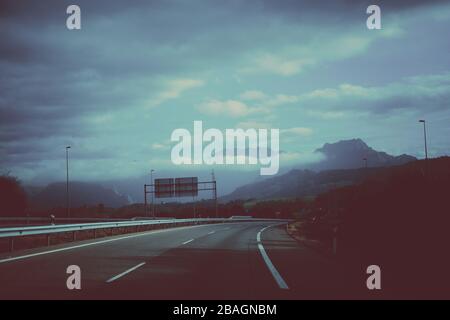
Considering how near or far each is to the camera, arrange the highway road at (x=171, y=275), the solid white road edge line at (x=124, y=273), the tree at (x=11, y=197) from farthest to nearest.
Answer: the tree at (x=11, y=197) → the solid white road edge line at (x=124, y=273) → the highway road at (x=171, y=275)

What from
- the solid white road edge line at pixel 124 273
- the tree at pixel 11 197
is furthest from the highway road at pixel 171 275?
the tree at pixel 11 197

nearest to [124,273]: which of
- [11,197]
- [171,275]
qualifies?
[171,275]

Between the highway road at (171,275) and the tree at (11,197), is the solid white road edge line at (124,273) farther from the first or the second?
the tree at (11,197)

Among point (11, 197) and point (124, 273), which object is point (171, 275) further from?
point (11, 197)

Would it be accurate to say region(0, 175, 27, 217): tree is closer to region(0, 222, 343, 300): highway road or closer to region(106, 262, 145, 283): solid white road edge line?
region(0, 222, 343, 300): highway road

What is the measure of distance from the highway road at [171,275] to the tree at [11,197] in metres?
61.7

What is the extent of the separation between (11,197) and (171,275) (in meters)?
69.3

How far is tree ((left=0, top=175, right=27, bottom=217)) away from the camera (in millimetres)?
71062

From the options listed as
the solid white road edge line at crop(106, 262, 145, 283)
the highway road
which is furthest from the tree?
the solid white road edge line at crop(106, 262, 145, 283)

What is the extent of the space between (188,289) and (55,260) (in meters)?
6.78

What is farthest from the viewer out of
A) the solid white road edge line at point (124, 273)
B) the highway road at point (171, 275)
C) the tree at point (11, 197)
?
the tree at point (11, 197)

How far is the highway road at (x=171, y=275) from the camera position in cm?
855

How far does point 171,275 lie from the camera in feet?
35.8
